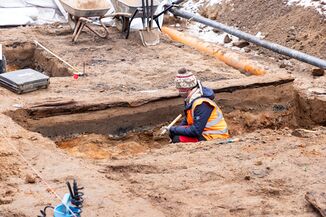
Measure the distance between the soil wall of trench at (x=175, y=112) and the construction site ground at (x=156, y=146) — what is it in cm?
2

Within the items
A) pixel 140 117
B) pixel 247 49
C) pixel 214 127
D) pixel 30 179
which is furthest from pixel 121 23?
pixel 30 179

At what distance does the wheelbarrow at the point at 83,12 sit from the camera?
11825 millimetres

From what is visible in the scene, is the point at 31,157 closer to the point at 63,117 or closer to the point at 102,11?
the point at 63,117

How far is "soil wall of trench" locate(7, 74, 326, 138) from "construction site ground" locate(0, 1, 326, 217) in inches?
0.7

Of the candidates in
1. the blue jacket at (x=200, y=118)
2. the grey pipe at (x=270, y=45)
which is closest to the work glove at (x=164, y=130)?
the blue jacket at (x=200, y=118)

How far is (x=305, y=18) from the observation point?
1212cm

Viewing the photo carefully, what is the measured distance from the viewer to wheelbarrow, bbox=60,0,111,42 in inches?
466

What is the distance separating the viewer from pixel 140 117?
28.2 ft

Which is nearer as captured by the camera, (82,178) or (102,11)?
(82,178)

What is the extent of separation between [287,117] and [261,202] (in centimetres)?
413

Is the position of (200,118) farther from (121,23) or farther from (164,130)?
(121,23)

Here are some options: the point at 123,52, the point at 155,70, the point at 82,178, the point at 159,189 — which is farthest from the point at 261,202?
the point at 123,52

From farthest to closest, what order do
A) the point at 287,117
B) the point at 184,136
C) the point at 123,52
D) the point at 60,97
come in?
the point at 123,52, the point at 287,117, the point at 60,97, the point at 184,136

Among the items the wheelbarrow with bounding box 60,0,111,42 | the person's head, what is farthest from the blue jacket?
the wheelbarrow with bounding box 60,0,111,42
